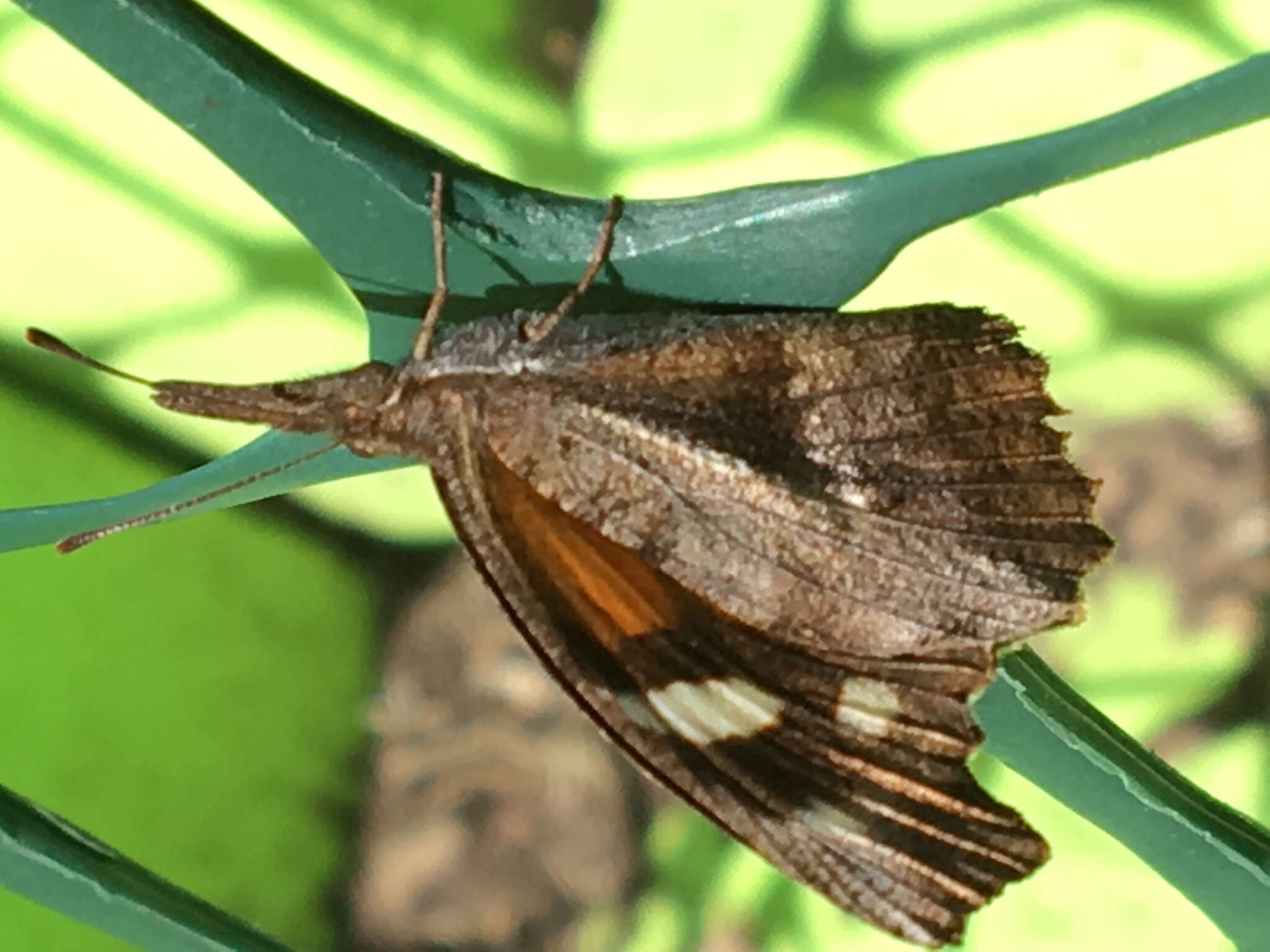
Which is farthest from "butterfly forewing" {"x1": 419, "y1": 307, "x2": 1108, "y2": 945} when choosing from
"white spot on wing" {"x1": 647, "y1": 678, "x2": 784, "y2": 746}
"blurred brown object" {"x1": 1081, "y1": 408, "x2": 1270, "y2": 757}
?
"blurred brown object" {"x1": 1081, "y1": 408, "x2": 1270, "y2": 757}

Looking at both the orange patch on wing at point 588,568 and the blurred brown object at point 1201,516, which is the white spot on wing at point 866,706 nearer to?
the orange patch on wing at point 588,568

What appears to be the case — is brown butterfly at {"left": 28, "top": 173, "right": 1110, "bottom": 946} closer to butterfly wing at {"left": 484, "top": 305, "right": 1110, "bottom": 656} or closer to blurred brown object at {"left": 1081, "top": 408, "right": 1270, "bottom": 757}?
butterfly wing at {"left": 484, "top": 305, "right": 1110, "bottom": 656}

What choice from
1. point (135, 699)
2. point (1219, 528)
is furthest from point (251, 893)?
point (1219, 528)

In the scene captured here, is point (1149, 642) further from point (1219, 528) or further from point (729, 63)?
point (729, 63)

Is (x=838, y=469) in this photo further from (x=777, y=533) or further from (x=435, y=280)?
(x=435, y=280)

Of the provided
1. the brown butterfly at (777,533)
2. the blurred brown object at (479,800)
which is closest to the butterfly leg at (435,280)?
the brown butterfly at (777,533)

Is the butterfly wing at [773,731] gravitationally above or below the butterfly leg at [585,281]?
below
